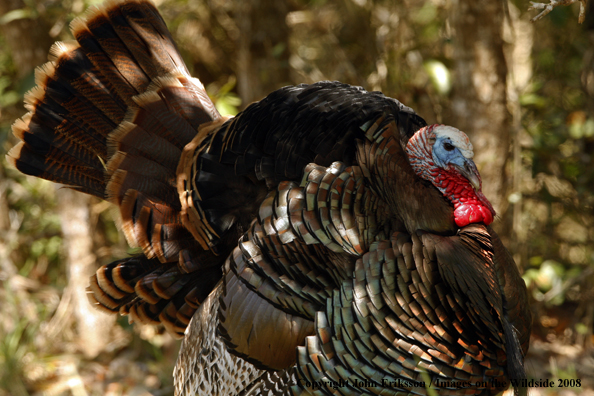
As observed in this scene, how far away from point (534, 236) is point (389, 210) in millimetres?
2844

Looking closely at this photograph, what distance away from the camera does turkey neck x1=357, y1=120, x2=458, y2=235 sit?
1991 millimetres

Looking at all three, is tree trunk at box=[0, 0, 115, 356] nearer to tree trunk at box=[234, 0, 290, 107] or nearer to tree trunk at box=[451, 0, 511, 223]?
tree trunk at box=[234, 0, 290, 107]

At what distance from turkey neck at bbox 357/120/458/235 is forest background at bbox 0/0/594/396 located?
4.64 ft

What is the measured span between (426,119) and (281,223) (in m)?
2.28

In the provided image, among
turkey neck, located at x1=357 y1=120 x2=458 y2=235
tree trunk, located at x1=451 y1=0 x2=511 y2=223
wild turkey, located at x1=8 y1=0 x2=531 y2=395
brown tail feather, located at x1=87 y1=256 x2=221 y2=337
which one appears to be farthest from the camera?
tree trunk, located at x1=451 y1=0 x2=511 y2=223

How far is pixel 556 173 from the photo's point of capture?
3943 mm

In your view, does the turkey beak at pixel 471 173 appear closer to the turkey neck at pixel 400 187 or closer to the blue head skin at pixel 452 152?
the blue head skin at pixel 452 152

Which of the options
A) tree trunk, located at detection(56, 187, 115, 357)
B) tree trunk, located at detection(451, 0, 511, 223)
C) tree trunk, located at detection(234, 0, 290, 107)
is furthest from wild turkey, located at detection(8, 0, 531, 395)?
tree trunk, located at detection(234, 0, 290, 107)

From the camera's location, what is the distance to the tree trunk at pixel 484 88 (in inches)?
128

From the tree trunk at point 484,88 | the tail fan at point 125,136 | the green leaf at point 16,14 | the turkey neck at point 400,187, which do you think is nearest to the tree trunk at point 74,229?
the green leaf at point 16,14

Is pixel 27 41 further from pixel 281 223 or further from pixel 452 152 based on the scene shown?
pixel 452 152

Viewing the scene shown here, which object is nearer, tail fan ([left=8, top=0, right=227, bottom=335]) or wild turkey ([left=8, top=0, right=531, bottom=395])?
wild turkey ([left=8, top=0, right=531, bottom=395])

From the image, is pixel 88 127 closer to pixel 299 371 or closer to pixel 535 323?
pixel 299 371

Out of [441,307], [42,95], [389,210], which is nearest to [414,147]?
[389,210]
